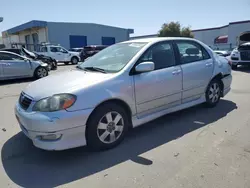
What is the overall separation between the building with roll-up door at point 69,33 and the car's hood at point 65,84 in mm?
28137

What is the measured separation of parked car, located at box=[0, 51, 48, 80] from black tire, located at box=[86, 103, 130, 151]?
28.2 feet

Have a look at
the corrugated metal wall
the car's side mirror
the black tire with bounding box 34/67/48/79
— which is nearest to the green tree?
the corrugated metal wall

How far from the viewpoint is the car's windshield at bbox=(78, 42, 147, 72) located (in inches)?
154

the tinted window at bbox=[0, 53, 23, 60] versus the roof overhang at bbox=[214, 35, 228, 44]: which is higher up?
the roof overhang at bbox=[214, 35, 228, 44]

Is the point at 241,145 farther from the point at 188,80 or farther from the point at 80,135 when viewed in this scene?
the point at 80,135

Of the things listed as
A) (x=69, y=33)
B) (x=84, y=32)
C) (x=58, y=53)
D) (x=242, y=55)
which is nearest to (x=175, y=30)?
(x=84, y=32)

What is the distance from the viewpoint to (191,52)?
16.4 ft

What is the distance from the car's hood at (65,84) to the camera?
127 inches

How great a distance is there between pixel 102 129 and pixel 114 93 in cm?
55

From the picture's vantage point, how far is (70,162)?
325 centimetres

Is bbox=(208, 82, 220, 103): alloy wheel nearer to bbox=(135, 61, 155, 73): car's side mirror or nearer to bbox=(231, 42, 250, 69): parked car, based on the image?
bbox=(135, 61, 155, 73): car's side mirror

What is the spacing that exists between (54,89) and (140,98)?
134 centimetres

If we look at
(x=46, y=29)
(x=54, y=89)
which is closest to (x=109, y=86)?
(x=54, y=89)

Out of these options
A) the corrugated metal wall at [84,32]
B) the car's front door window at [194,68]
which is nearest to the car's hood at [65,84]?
the car's front door window at [194,68]
